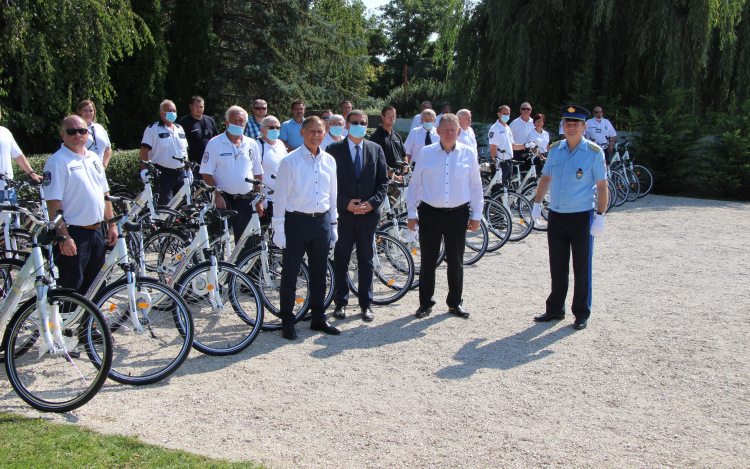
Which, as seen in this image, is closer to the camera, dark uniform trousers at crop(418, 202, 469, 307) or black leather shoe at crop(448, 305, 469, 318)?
dark uniform trousers at crop(418, 202, 469, 307)

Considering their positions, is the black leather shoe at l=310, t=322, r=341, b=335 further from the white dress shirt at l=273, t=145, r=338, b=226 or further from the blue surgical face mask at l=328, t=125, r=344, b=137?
the blue surgical face mask at l=328, t=125, r=344, b=137

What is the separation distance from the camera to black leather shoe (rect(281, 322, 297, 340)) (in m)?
5.34

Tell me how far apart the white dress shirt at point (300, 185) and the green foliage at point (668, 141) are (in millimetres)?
12030

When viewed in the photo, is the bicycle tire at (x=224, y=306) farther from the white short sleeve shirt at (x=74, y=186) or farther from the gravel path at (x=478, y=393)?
the white short sleeve shirt at (x=74, y=186)

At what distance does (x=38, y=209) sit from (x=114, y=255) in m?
2.39

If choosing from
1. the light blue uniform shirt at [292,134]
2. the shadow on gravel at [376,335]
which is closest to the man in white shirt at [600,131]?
the light blue uniform shirt at [292,134]

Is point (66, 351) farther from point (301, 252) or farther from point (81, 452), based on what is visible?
point (301, 252)

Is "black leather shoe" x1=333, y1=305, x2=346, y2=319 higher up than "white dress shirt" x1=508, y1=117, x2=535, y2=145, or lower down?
lower down

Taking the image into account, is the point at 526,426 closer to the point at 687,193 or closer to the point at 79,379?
the point at 79,379

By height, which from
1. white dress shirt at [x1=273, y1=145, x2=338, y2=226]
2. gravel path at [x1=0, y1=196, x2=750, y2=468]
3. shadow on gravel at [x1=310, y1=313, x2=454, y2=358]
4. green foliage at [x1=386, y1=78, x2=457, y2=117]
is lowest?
gravel path at [x1=0, y1=196, x2=750, y2=468]

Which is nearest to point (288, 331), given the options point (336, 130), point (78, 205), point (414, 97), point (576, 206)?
point (78, 205)

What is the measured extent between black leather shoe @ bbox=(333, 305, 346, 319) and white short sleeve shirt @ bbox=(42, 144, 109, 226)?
2302 millimetres

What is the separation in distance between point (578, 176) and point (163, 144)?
5.48 meters

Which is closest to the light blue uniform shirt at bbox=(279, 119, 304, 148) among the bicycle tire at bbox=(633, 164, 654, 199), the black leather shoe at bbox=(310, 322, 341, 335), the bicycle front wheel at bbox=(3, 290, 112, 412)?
the black leather shoe at bbox=(310, 322, 341, 335)
